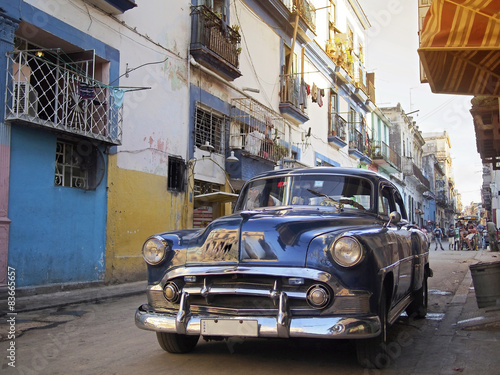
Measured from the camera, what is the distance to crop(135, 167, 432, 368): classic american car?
11.0 ft

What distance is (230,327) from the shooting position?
134 inches

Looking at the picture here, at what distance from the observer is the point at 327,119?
23641 mm

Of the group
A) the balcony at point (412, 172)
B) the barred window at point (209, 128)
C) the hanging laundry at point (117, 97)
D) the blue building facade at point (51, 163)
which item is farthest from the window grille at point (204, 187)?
the balcony at point (412, 172)

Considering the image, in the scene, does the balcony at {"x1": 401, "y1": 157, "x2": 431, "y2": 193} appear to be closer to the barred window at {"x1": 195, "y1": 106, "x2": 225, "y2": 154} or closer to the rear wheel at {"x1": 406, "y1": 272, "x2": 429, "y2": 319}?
the barred window at {"x1": 195, "y1": 106, "x2": 225, "y2": 154}

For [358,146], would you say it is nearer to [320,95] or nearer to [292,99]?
[320,95]

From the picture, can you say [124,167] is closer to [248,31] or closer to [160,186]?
[160,186]

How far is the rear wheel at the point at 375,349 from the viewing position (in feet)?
11.7

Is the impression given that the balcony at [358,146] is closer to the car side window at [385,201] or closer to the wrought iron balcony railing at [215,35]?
the wrought iron balcony railing at [215,35]

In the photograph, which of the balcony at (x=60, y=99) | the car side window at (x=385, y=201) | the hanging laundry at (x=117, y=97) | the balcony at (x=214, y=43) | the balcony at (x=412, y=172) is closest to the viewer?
the car side window at (x=385, y=201)

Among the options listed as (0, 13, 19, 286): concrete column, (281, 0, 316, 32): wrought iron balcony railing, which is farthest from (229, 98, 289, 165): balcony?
(0, 13, 19, 286): concrete column

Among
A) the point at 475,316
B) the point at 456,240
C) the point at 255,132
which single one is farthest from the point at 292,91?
the point at 456,240

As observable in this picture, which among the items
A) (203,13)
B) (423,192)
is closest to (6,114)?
(203,13)

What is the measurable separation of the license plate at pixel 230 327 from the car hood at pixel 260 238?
42 cm

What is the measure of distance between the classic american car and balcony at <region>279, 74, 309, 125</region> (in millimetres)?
14317
